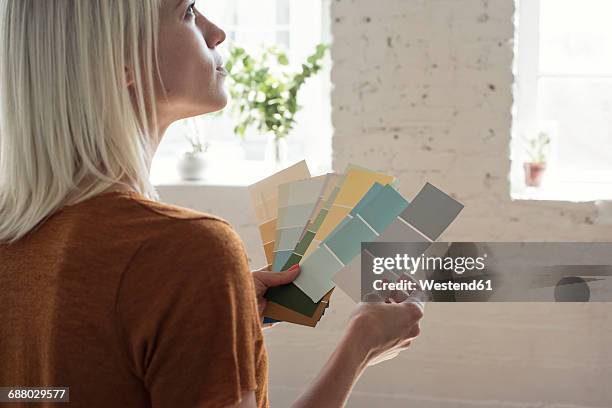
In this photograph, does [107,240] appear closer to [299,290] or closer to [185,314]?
[185,314]

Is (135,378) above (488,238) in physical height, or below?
above

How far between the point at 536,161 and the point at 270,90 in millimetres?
1045

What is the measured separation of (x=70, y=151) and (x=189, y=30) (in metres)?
0.26

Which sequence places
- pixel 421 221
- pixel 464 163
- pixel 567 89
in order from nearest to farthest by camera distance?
1. pixel 421 221
2. pixel 464 163
3. pixel 567 89

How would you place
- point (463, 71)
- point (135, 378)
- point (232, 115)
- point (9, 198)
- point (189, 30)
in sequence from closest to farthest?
point (135, 378), point (9, 198), point (189, 30), point (463, 71), point (232, 115)

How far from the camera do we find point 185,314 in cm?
80

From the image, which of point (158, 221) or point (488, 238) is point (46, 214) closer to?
point (158, 221)

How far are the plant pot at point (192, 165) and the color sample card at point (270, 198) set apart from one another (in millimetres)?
1827

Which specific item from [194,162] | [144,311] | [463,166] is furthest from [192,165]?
[144,311]

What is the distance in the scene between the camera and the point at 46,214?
2.89 feet

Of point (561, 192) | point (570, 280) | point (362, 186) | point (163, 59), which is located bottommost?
point (570, 280)

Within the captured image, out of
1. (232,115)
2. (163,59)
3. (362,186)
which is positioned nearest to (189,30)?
(163,59)

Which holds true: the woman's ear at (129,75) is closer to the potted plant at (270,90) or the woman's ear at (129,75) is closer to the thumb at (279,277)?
the thumb at (279,277)

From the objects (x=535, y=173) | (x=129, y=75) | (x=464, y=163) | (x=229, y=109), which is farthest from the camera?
(x=229, y=109)
